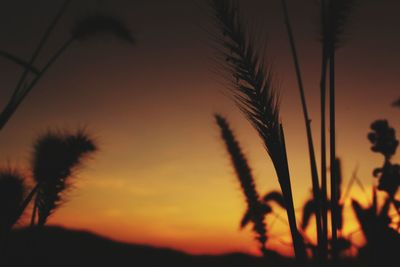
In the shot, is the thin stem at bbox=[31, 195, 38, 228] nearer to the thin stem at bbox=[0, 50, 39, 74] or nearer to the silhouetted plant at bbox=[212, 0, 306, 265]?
the thin stem at bbox=[0, 50, 39, 74]

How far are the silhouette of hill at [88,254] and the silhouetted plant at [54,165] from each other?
0.14 m

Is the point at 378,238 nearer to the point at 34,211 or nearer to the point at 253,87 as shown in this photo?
the point at 253,87

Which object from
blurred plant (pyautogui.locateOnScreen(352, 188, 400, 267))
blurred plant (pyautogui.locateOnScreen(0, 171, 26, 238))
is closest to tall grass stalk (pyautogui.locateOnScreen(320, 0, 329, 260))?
blurred plant (pyautogui.locateOnScreen(352, 188, 400, 267))

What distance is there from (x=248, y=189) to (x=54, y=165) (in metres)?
1.06

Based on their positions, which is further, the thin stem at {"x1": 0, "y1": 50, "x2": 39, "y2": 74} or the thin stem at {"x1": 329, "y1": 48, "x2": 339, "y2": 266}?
the thin stem at {"x1": 0, "y1": 50, "x2": 39, "y2": 74}

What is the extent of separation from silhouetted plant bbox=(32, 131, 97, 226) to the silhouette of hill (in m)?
0.14

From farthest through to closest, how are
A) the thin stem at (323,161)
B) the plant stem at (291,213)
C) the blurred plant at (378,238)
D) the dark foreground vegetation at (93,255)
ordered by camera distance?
the dark foreground vegetation at (93,255) → the blurred plant at (378,238) → the thin stem at (323,161) → the plant stem at (291,213)

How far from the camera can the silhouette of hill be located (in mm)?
1685

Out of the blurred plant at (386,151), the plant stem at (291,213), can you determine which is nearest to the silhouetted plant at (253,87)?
the plant stem at (291,213)

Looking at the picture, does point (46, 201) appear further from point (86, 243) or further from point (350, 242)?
point (86, 243)

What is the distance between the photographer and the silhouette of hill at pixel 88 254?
168 centimetres

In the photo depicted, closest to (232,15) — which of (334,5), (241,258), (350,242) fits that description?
(334,5)

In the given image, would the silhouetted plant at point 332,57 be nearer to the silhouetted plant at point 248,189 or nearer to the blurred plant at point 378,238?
the blurred plant at point 378,238

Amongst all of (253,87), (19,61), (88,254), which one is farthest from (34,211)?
(88,254)
